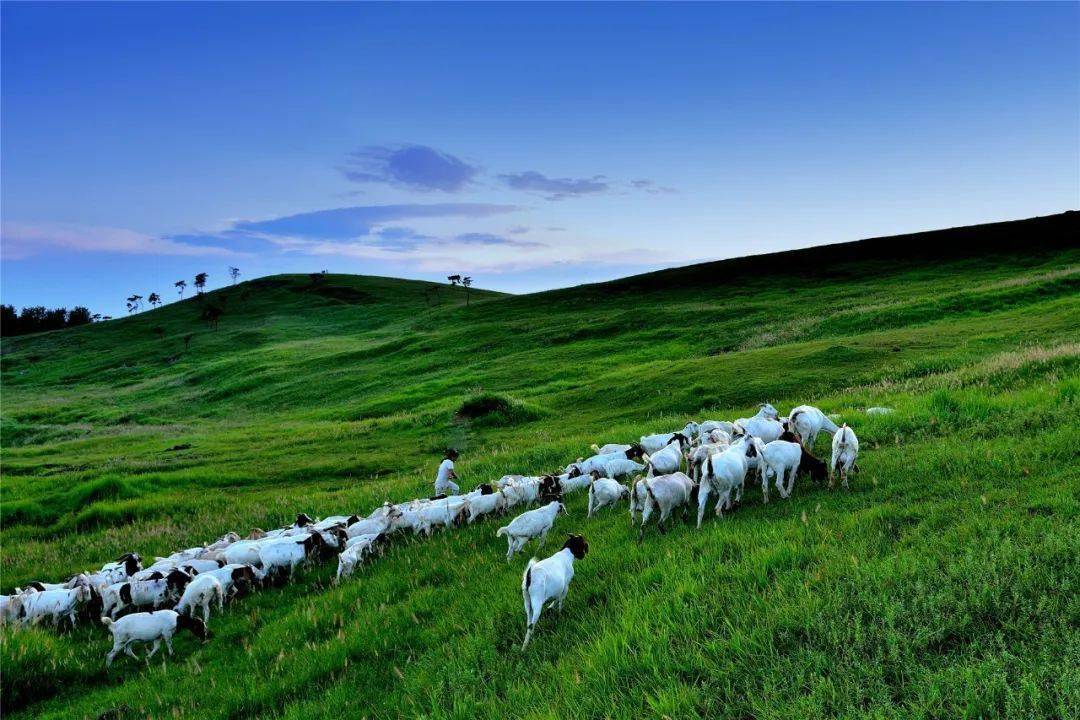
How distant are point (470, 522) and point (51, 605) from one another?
25.9ft

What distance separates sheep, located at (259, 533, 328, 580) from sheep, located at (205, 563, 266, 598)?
27 centimetres

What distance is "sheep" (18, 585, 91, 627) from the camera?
10.8 m

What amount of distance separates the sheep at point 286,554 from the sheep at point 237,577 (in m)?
0.27

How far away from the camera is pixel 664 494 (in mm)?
9609

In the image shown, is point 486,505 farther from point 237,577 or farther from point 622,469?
point 237,577

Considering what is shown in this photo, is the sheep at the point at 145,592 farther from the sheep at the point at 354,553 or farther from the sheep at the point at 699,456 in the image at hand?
the sheep at the point at 699,456

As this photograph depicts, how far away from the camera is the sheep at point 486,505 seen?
13.3 m

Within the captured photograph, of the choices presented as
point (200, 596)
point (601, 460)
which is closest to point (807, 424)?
point (601, 460)

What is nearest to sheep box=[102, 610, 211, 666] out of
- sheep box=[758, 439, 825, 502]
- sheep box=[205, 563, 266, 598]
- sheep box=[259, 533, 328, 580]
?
sheep box=[205, 563, 266, 598]

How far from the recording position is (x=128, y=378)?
4119 inches

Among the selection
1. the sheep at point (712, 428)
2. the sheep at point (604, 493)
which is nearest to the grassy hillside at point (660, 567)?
the sheep at point (604, 493)

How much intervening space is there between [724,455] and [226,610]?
9.40 meters

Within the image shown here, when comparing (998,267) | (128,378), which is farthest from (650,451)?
(128,378)

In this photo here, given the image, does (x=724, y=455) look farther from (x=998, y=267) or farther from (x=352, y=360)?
(x=998, y=267)
